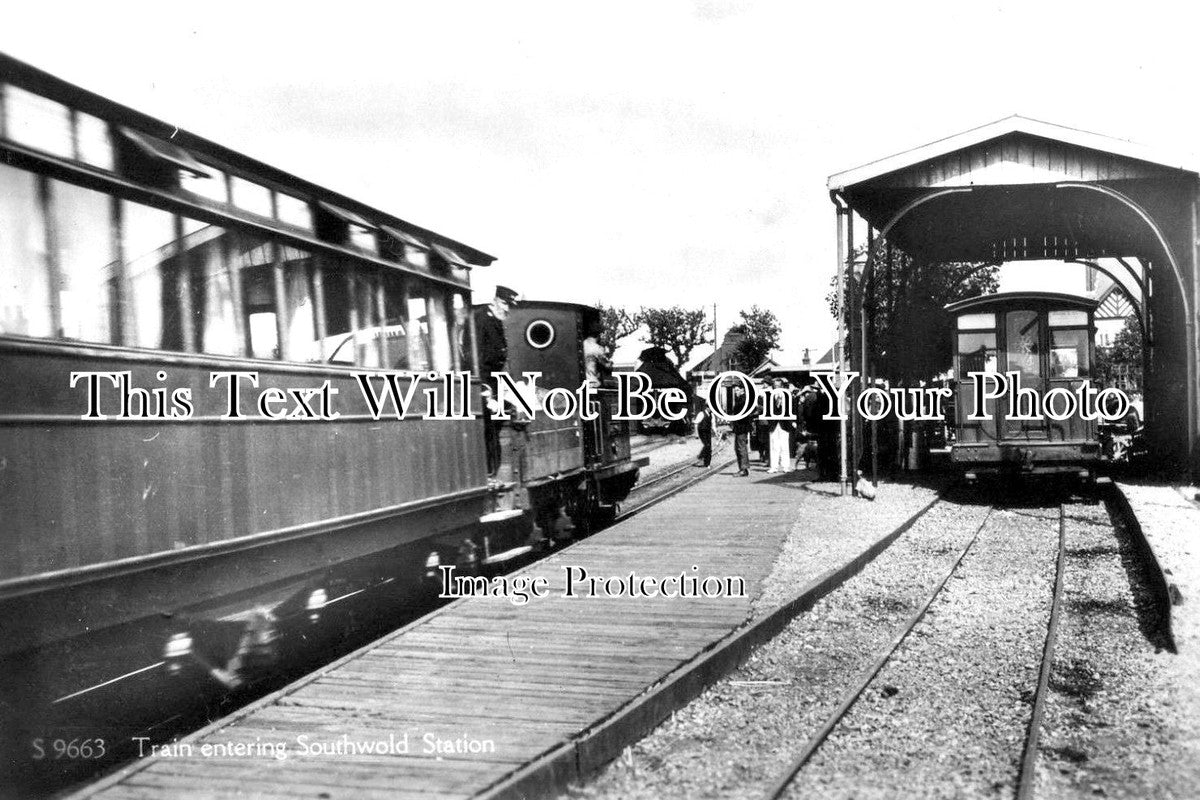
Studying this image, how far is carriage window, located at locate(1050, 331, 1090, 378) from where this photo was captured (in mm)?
14859

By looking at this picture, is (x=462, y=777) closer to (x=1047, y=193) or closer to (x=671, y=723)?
(x=671, y=723)

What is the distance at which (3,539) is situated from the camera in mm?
3697

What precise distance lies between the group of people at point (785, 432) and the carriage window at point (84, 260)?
13358mm

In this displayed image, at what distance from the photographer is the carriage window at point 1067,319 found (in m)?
14.9

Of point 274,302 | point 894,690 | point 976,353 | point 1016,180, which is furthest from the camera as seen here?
point 976,353

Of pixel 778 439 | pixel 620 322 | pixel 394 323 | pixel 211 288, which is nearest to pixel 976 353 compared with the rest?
pixel 778 439

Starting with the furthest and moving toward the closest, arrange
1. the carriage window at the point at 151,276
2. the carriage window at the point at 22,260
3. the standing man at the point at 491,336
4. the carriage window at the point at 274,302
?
the standing man at the point at 491,336 → the carriage window at the point at 274,302 → the carriage window at the point at 151,276 → the carriage window at the point at 22,260

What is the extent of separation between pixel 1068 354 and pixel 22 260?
47.5ft

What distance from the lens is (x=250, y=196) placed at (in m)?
5.50

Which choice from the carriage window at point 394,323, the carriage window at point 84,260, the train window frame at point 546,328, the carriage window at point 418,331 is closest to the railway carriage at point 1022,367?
the train window frame at point 546,328

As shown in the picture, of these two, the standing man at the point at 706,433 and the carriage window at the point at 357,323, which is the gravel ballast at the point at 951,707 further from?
the standing man at the point at 706,433

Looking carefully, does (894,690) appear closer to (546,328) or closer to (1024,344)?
(546,328)

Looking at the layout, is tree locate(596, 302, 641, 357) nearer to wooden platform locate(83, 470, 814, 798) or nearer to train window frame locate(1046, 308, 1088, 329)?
train window frame locate(1046, 308, 1088, 329)

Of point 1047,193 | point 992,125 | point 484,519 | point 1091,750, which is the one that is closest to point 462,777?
point 1091,750
